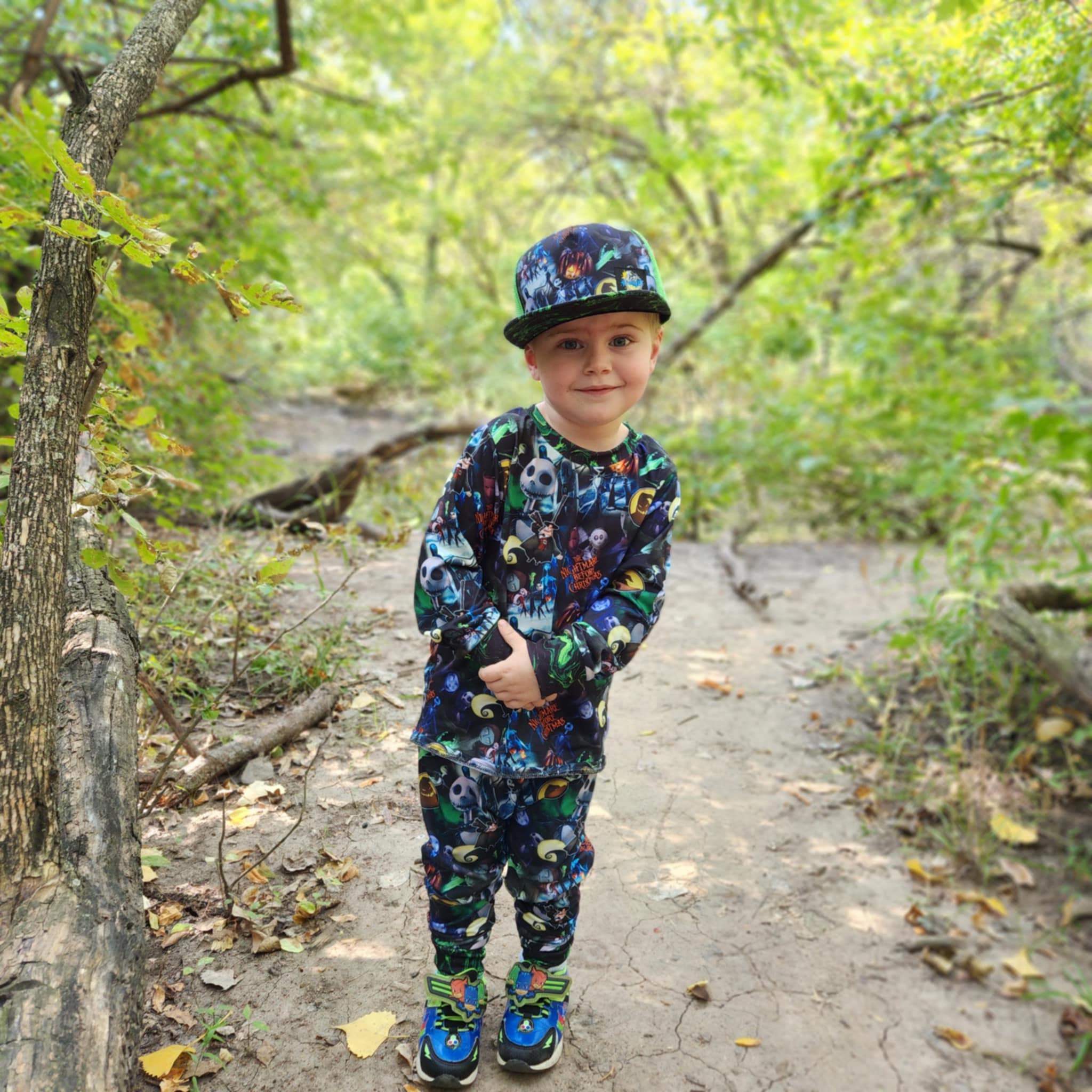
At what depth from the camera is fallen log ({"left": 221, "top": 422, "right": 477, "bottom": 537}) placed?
4.94m

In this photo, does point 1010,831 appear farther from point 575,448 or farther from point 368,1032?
point 575,448

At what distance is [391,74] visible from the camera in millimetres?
11656

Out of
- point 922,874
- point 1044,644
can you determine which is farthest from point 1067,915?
point 1044,644

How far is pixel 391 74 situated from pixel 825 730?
1150 cm

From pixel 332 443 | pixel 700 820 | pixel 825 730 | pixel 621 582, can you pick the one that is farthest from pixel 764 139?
pixel 621 582

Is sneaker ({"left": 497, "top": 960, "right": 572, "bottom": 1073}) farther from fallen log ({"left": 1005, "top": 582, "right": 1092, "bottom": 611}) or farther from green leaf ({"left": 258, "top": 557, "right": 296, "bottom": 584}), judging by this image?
fallen log ({"left": 1005, "top": 582, "right": 1092, "bottom": 611})

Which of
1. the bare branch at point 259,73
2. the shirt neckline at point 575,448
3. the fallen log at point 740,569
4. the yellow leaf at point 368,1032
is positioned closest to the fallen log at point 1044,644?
the fallen log at point 740,569

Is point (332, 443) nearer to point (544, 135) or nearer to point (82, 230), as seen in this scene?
point (544, 135)

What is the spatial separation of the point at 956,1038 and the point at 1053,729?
5.55 feet

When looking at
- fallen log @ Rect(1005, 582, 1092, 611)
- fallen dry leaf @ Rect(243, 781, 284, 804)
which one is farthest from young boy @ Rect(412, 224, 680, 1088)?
fallen log @ Rect(1005, 582, 1092, 611)

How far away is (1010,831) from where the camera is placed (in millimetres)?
3312

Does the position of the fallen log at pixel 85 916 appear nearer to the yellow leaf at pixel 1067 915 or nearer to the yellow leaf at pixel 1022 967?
the yellow leaf at pixel 1022 967

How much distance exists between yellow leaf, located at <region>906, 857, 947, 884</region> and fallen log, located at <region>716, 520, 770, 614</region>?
2.34 meters

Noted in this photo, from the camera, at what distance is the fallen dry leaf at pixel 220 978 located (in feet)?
6.21
